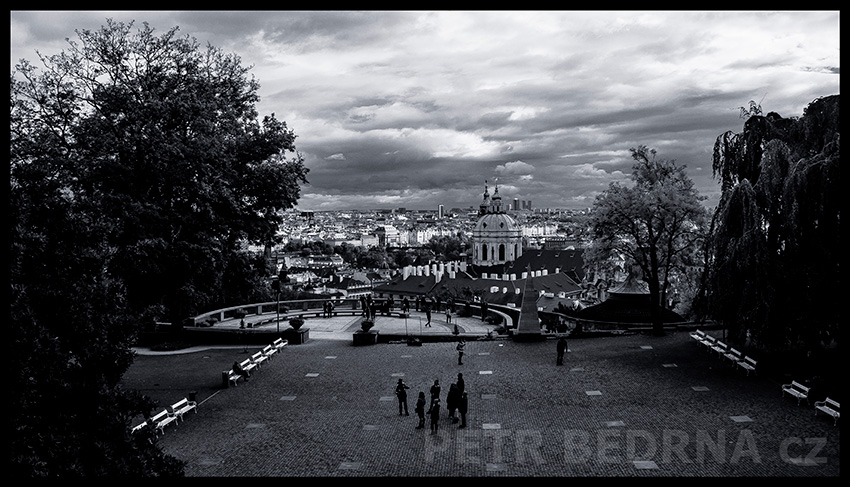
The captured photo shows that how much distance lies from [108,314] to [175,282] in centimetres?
1570

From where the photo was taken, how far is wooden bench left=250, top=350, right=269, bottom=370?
72.3 feet

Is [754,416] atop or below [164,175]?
below

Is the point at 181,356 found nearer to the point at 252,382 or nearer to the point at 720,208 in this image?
the point at 252,382

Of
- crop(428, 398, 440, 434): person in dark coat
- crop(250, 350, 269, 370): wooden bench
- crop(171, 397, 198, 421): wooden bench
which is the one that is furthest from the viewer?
crop(250, 350, 269, 370): wooden bench

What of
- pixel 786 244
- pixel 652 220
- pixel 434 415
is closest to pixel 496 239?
pixel 652 220

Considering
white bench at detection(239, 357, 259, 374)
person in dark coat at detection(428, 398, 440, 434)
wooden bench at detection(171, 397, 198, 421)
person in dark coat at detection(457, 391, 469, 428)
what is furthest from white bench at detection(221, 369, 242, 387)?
person in dark coat at detection(457, 391, 469, 428)

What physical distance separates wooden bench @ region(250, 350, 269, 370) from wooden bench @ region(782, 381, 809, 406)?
48.1 feet

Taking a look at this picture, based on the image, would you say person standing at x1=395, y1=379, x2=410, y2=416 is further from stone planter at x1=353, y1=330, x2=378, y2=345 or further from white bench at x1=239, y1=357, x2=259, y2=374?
stone planter at x1=353, y1=330, x2=378, y2=345

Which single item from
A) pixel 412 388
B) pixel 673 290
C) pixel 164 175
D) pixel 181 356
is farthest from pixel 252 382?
pixel 673 290

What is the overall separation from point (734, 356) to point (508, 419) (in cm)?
844

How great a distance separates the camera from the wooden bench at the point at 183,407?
1611cm

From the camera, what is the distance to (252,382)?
20.2m

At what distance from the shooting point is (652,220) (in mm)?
27125
